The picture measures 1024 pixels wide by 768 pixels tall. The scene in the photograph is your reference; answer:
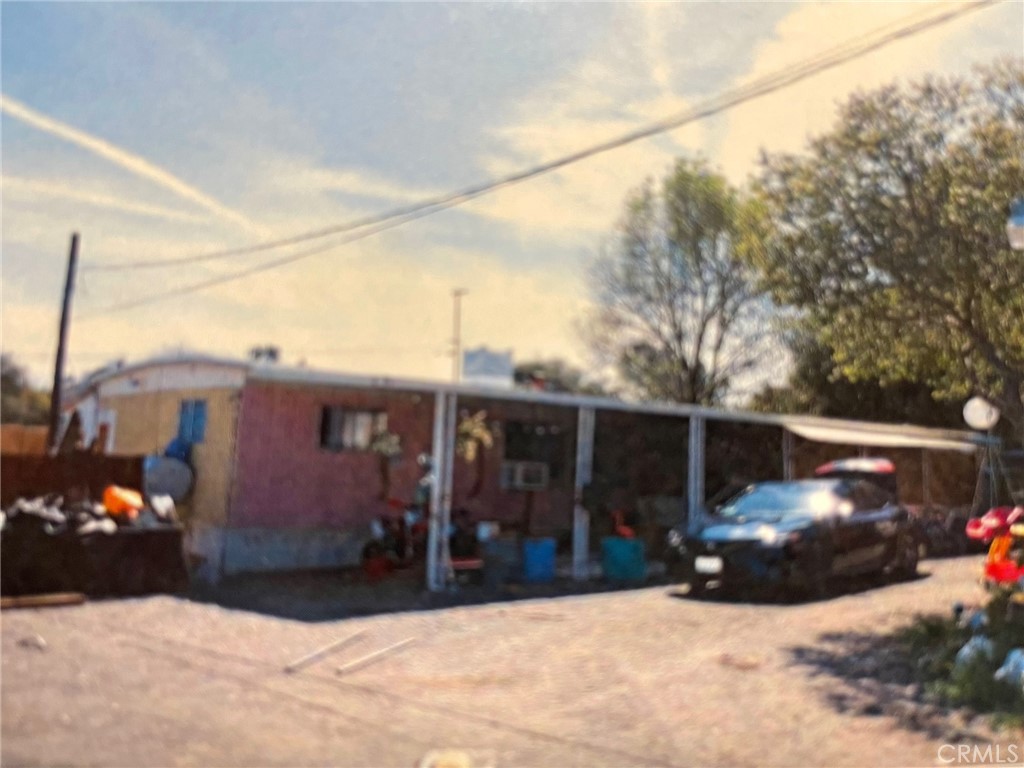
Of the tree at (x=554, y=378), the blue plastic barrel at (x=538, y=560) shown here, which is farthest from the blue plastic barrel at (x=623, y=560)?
the tree at (x=554, y=378)

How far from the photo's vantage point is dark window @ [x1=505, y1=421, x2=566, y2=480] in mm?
11391

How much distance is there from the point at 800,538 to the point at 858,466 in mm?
1285

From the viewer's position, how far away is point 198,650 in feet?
14.7

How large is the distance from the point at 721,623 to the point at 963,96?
175 inches

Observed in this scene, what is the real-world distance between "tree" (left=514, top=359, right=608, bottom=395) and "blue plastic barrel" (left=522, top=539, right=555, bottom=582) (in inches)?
61.1

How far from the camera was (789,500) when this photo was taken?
684 cm

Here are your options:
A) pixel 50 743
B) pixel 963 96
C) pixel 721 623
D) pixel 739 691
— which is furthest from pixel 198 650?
pixel 963 96

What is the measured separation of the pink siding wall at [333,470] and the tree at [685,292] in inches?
101

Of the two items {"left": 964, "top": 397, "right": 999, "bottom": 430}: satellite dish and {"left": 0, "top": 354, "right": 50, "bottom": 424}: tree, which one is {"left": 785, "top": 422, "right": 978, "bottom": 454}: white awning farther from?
{"left": 0, "top": 354, "right": 50, "bottom": 424}: tree

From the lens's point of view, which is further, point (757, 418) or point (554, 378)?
Answer: point (554, 378)

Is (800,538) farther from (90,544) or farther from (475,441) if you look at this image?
(475,441)

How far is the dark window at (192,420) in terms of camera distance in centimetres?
472

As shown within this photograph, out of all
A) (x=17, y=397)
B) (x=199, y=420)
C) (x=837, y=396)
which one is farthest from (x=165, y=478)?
(x=837, y=396)

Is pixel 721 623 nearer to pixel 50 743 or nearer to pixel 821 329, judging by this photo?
pixel 821 329
